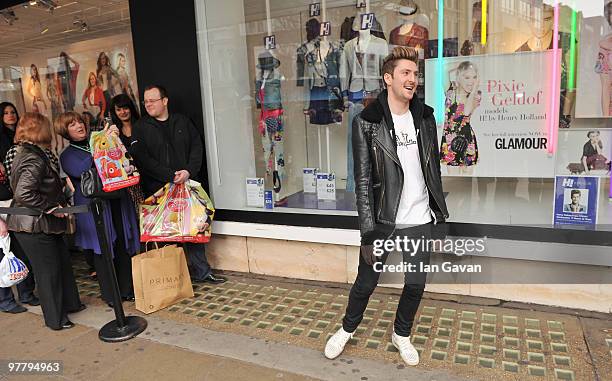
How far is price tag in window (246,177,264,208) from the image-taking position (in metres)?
4.71

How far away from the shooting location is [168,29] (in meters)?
4.48

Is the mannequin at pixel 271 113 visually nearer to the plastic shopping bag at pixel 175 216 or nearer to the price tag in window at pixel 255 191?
the price tag in window at pixel 255 191

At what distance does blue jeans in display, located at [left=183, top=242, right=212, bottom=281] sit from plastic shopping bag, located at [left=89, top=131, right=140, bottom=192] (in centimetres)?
107

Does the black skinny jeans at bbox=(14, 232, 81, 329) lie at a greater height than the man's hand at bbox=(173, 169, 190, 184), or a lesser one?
lesser

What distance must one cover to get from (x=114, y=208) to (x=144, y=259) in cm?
60

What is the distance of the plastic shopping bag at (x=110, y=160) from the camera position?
3.46 meters

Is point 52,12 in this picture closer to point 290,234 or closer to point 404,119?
point 290,234

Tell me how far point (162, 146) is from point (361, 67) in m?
2.00

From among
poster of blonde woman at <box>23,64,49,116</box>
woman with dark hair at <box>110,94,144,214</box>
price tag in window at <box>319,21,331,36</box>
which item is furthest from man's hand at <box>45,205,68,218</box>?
poster of blonde woman at <box>23,64,49,116</box>

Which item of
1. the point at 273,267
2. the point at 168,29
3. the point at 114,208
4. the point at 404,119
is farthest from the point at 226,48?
the point at 404,119

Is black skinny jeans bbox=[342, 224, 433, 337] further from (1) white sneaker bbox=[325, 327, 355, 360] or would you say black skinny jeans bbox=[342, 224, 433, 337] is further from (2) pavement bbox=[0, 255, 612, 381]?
(2) pavement bbox=[0, 255, 612, 381]

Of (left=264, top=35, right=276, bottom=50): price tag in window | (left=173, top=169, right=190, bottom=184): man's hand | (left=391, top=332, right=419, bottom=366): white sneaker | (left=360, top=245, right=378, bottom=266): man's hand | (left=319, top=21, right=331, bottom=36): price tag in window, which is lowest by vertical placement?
(left=391, top=332, right=419, bottom=366): white sneaker

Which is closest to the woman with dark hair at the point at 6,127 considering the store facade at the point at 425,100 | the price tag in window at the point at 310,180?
the store facade at the point at 425,100

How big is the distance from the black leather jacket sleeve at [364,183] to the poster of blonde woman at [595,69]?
6.57 ft
